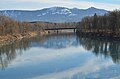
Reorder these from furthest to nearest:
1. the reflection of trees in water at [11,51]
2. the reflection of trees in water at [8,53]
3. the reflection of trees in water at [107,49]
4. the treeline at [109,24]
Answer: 1. the treeline at [109,24]
2. the reflection of trees in water at [107,49]
3. the reflection of trees in water at [11,51]
4. the reflection of trees in water at [8,53]

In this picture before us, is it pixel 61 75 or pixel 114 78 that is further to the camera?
pixel 61 75

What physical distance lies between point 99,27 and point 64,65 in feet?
166

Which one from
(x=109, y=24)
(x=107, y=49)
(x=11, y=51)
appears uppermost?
(x=109, y=24)

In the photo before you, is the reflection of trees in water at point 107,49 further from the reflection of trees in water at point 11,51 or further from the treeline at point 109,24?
the treeline at point 109,24

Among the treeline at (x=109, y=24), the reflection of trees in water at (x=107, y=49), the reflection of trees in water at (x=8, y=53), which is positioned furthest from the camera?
the treeline at (x=109, y=24)

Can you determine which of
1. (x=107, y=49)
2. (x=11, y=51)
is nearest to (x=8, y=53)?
(x=11, y=51)

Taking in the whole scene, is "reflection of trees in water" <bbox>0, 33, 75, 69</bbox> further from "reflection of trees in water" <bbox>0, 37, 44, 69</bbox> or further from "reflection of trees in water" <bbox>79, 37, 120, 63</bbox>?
"reflection of trees in water" <bbox>79, 37, 120, 63</bbox>

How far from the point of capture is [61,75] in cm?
2511

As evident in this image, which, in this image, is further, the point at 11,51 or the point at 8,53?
the point at 11,51

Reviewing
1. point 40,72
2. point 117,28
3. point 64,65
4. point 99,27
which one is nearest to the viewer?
point 40,72

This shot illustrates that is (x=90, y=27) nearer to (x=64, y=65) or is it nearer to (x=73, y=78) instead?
(x=64, y=65)

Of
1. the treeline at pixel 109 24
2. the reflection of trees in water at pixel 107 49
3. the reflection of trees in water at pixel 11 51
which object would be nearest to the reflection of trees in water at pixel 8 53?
the reflection of trees in water at pixel 11 51

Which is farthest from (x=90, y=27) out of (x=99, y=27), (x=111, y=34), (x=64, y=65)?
(x=64, y=65)

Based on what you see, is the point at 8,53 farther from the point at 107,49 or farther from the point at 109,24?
the point at 109,24
